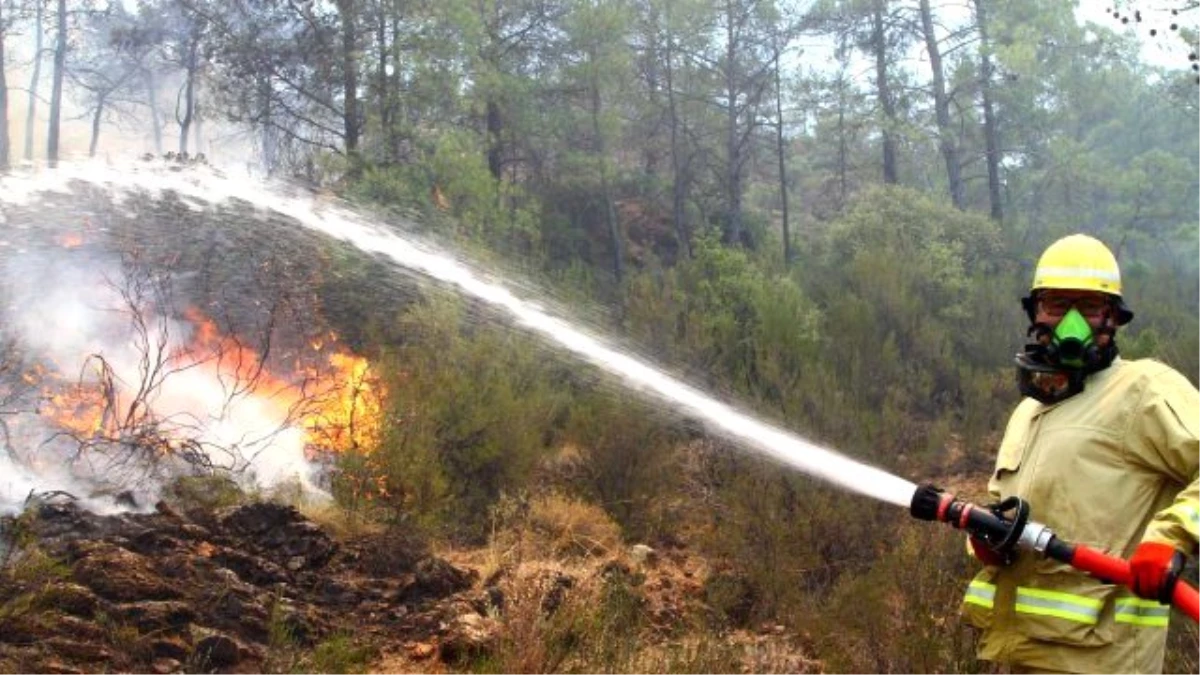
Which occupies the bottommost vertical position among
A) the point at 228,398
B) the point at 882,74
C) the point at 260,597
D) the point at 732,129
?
the point at 260,597

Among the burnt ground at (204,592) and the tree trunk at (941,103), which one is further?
the tree trunk at (941,103)

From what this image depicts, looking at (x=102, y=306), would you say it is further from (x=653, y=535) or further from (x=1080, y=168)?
(x=1080, y=168)

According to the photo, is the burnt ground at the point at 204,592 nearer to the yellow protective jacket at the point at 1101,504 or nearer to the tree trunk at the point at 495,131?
the yellow protective jacket at the point at 1101,504

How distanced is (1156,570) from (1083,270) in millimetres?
1023

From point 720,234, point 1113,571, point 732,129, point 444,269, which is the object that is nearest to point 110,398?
point 444,269

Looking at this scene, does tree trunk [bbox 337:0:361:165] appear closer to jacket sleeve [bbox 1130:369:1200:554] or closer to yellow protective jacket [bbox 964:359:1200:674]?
yellow protective jacket [bbox 964:359:1200:674]

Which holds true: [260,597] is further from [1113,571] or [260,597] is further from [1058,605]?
[1113,571]

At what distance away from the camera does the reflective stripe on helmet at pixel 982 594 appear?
9.87 feet

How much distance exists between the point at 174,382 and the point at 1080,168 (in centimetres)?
2110

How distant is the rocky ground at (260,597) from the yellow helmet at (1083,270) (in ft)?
8.78

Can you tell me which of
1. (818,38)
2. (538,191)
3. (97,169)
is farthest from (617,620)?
(818,38)

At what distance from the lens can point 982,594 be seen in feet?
9.96

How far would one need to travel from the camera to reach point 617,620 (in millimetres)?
5797

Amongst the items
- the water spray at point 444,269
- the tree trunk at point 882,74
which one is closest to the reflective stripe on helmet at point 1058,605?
the water spray at point 444,269
